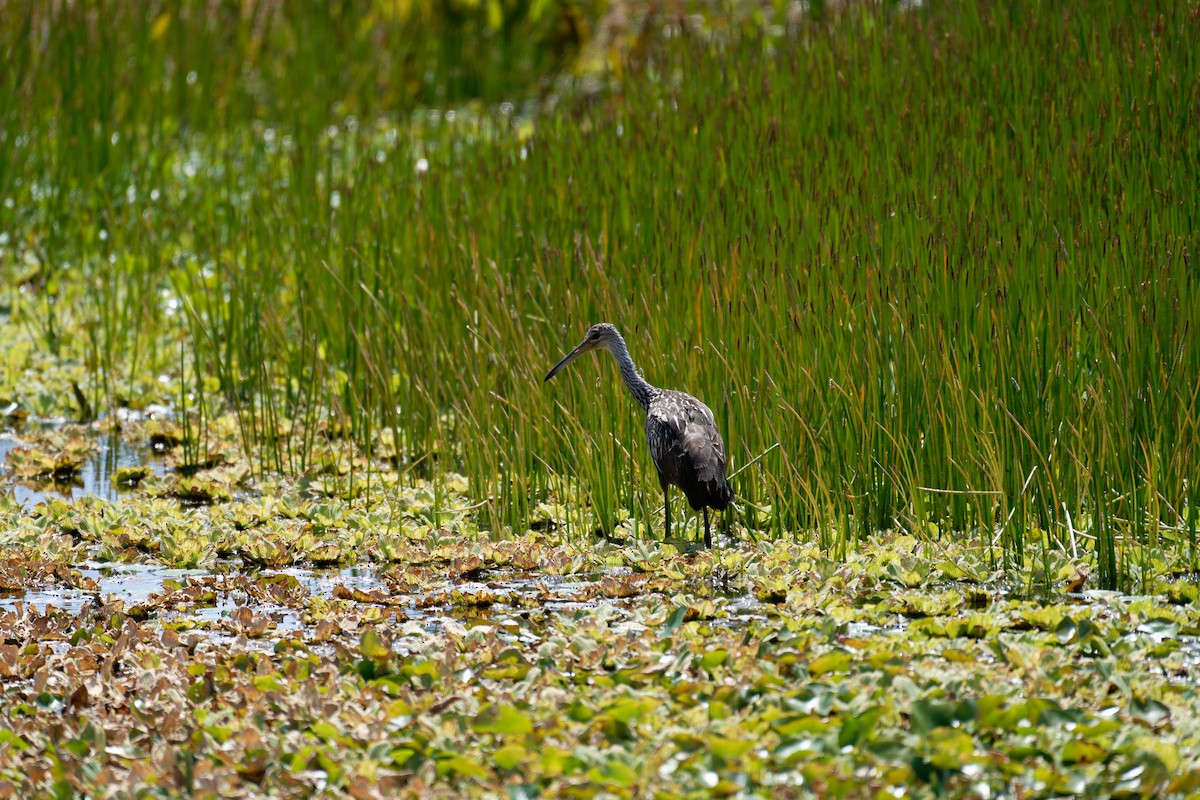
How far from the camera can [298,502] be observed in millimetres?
6750

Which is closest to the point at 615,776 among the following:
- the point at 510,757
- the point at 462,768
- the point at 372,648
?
the point at 510,757

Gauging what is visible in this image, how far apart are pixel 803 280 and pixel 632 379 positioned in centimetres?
93

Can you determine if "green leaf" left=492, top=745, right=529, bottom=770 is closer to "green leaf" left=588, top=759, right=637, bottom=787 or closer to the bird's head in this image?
"green leaf" left=588, top=759, right=637, bottom=787

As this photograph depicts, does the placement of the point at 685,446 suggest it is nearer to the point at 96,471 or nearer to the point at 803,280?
the point at 803,280

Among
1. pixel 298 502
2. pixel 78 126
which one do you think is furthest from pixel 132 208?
pixel 298 502

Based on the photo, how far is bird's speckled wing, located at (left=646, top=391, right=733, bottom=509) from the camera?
5.51 metres

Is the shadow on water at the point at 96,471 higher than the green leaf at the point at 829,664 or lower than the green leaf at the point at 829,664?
lower

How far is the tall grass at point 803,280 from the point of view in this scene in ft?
18.8

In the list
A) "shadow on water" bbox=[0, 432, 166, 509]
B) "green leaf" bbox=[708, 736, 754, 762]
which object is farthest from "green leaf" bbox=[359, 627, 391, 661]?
"shadow on water" bbox=[0, 432, 166, 509]

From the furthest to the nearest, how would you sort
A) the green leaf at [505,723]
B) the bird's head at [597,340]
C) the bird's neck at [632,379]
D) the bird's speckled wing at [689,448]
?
1. the bird's head at [597,340]
2. the bird's neck at [632,379]
3. the bird's speckled wing at [689,448]
4. the green leaf at [505,723]

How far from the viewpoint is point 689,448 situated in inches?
218

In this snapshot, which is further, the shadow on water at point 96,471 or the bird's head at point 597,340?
the shadow on water at point 96,471

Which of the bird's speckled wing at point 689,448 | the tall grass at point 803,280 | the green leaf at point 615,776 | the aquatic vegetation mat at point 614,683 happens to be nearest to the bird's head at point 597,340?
the tall grass at point 803,280

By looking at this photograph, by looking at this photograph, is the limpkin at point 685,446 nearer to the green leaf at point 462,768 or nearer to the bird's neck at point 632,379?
the bird's neck at point 632,379
